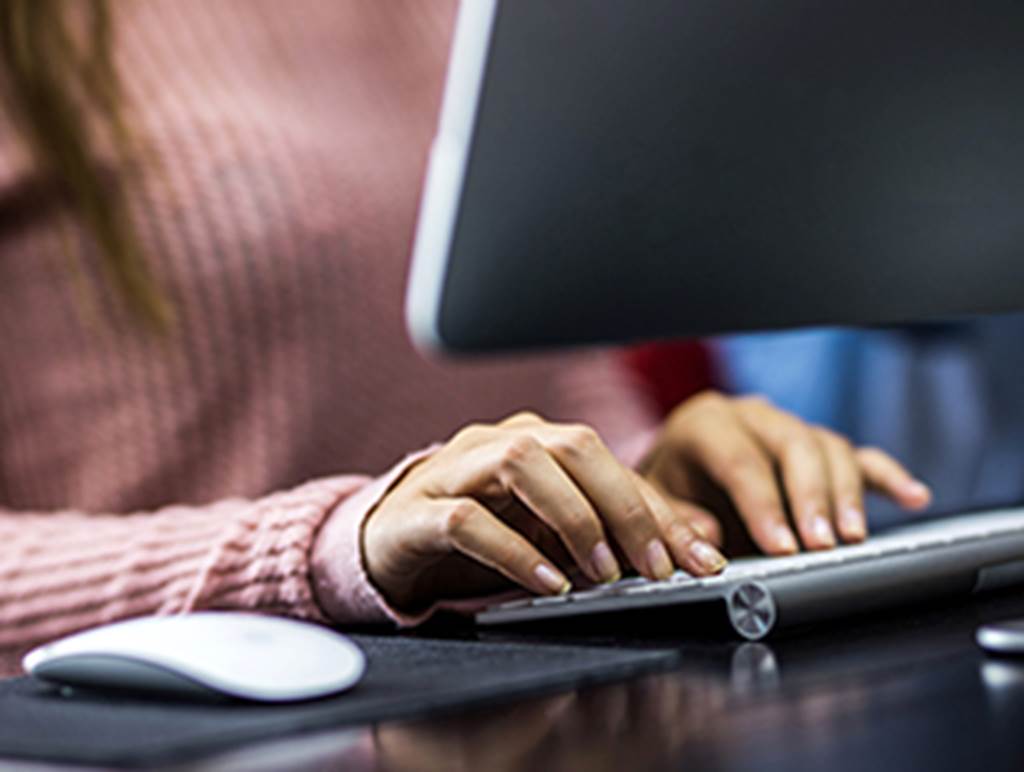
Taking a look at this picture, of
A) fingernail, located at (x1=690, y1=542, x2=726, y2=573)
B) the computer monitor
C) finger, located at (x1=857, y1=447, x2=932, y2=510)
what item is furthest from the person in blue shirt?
fingernail, located at (x1=690, y1=542, x2=726, y2=573)

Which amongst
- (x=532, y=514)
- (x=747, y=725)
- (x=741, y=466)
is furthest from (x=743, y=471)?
(x=747, y=725)

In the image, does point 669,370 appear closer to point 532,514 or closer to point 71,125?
point 71,125

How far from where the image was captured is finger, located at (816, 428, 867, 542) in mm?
750

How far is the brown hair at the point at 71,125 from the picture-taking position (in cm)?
126

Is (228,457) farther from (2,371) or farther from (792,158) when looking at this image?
(792,158)

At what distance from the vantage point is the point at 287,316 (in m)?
1.36

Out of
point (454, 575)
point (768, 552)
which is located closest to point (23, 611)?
point (454, 575)

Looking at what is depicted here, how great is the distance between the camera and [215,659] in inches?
18.3

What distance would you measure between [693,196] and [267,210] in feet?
2.62

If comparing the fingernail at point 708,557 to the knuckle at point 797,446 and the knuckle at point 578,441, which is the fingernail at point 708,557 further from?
the knuckle at point 797,446

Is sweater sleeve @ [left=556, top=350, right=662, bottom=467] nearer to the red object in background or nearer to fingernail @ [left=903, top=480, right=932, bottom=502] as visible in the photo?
the red object in background

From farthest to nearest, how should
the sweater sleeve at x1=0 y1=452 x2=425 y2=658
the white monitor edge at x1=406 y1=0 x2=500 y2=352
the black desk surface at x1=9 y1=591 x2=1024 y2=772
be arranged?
the sweater sleeve at x1=0 y1=452 x2=425 y2=658 < the white monitor edge at x1=406 y1=0 x2=500 y2=352 < the black desk surface at x1=9 y1=591 x2=1024 y2=772

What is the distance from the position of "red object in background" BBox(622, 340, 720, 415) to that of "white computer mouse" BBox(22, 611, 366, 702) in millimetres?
1063

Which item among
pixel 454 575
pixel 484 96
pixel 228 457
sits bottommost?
pixel 228 457
